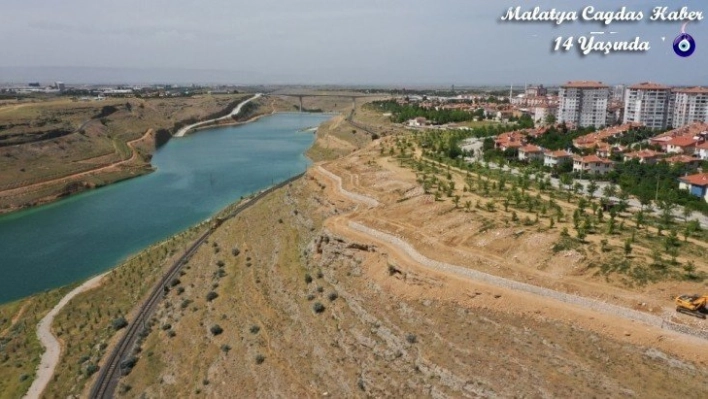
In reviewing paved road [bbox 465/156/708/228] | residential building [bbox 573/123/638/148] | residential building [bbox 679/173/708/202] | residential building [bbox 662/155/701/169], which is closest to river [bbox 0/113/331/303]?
paved road [bbox 465/156/708/228]

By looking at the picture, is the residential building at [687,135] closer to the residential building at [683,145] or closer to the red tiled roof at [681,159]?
the residential building at [683,145]

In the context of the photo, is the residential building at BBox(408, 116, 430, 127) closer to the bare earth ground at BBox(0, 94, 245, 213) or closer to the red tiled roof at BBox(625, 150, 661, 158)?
the red tiled roof at BBox(625, 150, 661, 158)

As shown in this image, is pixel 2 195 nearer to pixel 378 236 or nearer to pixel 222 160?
pixel 222 160

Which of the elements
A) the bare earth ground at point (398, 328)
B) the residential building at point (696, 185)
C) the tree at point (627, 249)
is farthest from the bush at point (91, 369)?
the residential building at point (696, 185)

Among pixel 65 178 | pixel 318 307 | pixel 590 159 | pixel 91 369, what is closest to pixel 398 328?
Result: pixel 318 307

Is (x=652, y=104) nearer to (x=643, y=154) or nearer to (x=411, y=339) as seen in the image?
(x=643, y=154)

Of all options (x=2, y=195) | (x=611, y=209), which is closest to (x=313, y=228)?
(x=611, y=209)
